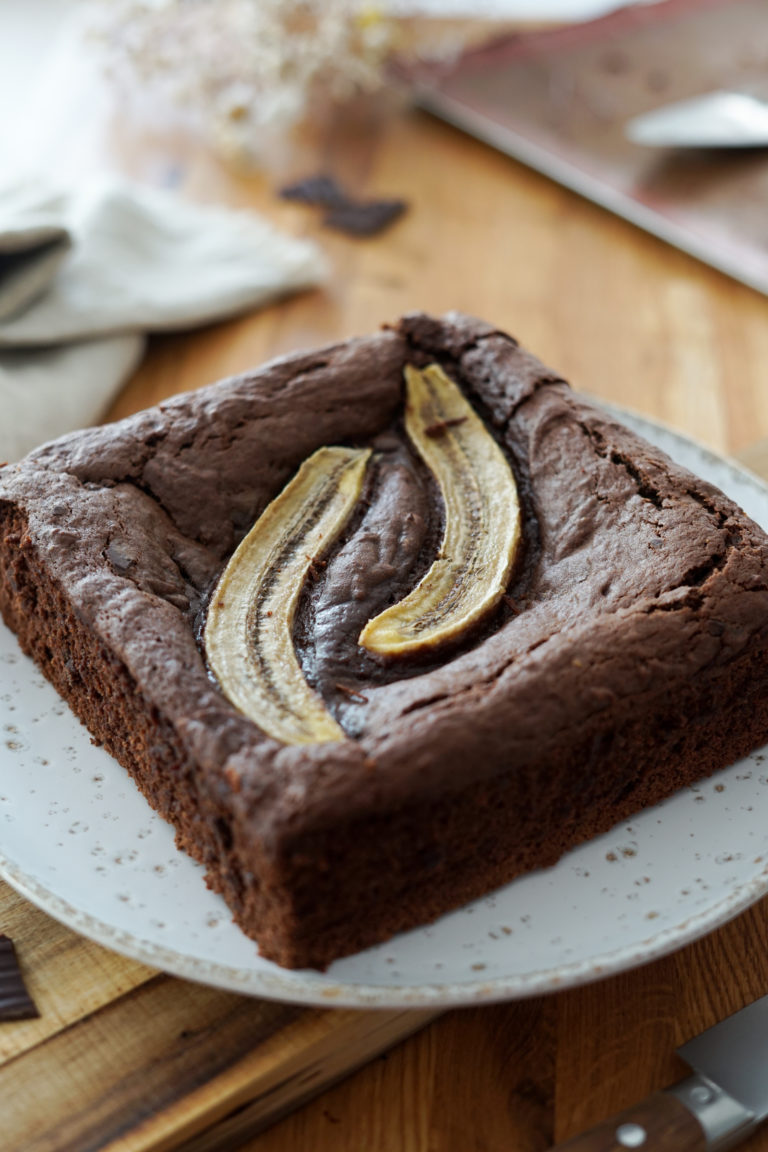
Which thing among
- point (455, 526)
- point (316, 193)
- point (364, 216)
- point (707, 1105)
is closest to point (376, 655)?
point (455, 526)

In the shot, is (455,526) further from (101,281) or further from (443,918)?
(101,281)

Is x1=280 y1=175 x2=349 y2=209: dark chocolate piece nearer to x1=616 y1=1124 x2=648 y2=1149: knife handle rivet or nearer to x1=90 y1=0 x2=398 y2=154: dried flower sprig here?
x1=90 y1=0 x2=398 y2=154: dried flower sprig

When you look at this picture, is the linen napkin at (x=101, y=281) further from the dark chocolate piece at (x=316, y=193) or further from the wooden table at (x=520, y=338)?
the dark chocolate piece at (x=316, y=193)

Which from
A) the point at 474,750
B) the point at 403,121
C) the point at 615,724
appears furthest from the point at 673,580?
the point at 403,121

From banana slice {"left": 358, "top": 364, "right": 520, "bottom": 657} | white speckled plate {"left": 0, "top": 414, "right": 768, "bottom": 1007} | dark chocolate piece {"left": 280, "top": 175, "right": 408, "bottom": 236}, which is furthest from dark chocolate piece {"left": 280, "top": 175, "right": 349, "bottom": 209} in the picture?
white speckled plate {"left": 0, "top": 414, "right": 768, "bottom": 1007}

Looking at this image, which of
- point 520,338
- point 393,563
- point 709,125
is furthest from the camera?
point 709,125

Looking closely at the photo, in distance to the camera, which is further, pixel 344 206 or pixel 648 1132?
pixel 344 206

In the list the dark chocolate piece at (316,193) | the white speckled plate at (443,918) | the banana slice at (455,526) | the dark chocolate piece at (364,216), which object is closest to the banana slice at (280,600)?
the banana slice at (455,526)
